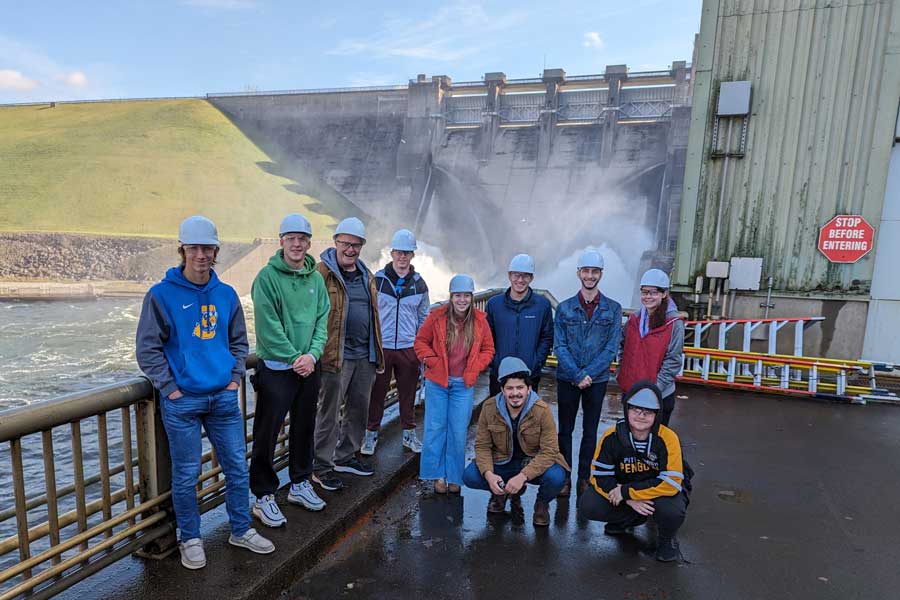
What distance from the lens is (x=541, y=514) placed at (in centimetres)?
357

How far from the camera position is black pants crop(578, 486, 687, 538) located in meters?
3.15

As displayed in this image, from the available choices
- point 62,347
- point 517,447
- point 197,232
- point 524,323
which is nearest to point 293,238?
point 197,232

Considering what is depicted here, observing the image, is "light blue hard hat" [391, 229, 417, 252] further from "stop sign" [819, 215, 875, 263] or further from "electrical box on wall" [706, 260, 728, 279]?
"stop sign" [819, 215, 875, 263]

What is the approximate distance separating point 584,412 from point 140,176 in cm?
4909

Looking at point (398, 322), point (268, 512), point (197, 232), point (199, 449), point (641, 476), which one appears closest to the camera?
point (197, 232)

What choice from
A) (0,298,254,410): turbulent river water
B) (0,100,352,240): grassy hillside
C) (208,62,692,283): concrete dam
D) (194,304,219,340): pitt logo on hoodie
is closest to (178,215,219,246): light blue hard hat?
(194,304,219,340): pitt logo on hoodie

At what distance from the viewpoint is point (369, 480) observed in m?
3.90

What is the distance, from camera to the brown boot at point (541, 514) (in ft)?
11.7

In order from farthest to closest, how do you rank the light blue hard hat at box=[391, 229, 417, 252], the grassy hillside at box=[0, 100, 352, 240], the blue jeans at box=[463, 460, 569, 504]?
the grassy hillside at box=[0, 100, 352, 240] < the light blue hard hat at box=[391, 229, 417, 252] < the blue jeans at box=[463, 460, 569, 504]

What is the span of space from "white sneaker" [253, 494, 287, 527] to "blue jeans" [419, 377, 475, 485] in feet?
3.68

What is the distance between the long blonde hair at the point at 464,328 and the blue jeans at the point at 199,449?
1.54 metres

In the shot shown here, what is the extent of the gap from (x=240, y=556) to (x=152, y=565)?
42 centimetres

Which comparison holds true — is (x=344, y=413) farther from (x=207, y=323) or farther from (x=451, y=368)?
(x=207, y=323)

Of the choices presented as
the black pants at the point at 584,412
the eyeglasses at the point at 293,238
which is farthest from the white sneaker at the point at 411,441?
the eyeglasses at the point at 293,238
